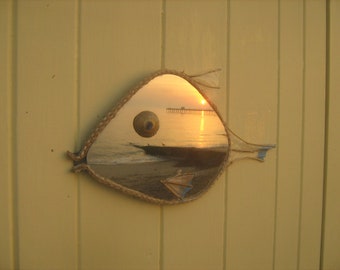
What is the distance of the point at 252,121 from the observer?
59 cm

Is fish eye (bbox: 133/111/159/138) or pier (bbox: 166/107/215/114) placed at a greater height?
pier (bbox: 166/107/215/114)

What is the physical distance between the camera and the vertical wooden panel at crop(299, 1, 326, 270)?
639 mm

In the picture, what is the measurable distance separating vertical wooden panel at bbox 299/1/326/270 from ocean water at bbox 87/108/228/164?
0.29 m

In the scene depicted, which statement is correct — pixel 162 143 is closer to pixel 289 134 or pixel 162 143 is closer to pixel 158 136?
pixel 158 136

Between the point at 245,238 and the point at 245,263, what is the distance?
0.22 feet

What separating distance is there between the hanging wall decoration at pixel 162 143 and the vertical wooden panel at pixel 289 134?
0.17 metres

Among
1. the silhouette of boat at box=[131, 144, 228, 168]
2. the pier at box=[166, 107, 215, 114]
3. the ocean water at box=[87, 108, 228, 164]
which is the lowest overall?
the silhouette of boat at box=[131, 144, 228, 168]

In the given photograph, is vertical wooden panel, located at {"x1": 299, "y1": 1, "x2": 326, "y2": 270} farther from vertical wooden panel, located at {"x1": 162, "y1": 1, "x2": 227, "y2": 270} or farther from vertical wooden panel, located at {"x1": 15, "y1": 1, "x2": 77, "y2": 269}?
vertical wooden panel, located at {"x1": 15, "y1": 1, "x2": 77, "y2": 269}

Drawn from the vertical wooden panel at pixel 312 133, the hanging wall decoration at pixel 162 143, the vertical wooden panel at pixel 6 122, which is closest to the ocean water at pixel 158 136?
the hanging wall decoration at pixel 162 143

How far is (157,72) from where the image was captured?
0.48 metres

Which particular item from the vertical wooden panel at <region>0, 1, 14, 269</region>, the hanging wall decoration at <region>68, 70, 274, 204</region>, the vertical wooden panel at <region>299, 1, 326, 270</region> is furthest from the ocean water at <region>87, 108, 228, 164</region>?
the vertical wooden panel at <region>299, 1, 326, 270</region>

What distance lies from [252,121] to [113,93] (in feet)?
1.14

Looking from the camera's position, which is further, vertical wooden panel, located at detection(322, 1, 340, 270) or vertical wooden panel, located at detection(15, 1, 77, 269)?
vertical wooden panel, located at detection(322, 1, 340, 270)

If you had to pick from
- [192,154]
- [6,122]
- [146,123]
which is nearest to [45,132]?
[6,122]
